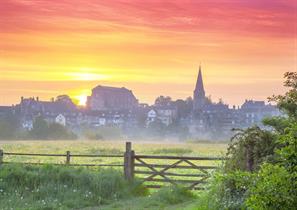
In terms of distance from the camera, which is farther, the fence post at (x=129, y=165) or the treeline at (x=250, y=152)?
the fence post at (x=129, y=165)

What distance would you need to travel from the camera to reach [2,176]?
59.9 ft

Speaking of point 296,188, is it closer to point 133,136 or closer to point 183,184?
point 183,184

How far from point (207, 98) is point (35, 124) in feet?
271

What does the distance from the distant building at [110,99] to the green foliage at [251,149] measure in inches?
6002

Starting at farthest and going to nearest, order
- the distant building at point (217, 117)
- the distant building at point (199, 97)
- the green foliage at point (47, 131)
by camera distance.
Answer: the distant building at point (199, 97)
the distant building at point (217, 117)
the green foliage at point (47, 131)

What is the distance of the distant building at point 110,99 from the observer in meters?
167

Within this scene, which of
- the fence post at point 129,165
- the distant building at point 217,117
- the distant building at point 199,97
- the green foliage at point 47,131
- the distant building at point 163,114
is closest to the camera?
the fence post at point 129,165

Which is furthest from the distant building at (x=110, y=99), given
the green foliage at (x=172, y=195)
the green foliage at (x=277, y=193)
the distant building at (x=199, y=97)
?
the green foliage at (x=277, y=193)

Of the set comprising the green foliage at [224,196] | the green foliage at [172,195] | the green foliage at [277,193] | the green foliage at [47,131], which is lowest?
the green foliage at [172,195]

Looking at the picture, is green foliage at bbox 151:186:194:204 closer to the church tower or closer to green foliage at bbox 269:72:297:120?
green foliage at bbox 269:72:297:120

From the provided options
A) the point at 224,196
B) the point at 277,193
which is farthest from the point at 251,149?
the point at 277,193

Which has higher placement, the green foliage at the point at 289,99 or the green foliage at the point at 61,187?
the green foliage at the point at 289,99

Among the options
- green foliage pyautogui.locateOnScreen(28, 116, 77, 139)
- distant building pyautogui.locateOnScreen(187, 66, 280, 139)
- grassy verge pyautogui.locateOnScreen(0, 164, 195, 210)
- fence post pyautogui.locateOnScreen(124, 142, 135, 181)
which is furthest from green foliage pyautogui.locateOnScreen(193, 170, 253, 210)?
distant building pyautogui.locateOnScreen(187, 66, 280, 139)

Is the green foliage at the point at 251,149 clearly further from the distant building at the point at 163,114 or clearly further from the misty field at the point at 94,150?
the distant building at the point at 163,114
